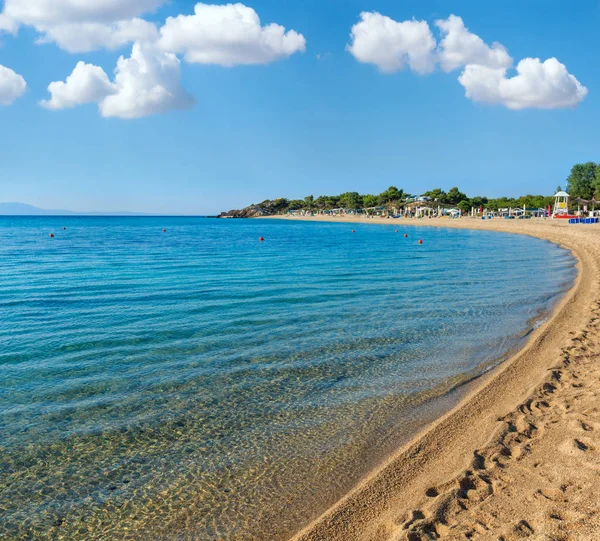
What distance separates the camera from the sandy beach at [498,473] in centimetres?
404

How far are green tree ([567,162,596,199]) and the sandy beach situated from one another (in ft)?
296

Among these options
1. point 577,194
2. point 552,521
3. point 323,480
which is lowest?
point 323,480

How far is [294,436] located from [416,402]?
2103 mm

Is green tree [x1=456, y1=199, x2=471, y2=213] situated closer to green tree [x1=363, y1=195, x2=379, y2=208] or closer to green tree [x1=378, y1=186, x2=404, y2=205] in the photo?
green tree [x1=378, y1=186, x2=404, y2=205]

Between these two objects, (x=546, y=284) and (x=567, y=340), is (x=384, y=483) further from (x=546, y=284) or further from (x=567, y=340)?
(x=546, y=284)

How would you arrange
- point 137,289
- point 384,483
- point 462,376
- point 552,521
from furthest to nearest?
point 137,289 < point 462,376 < point 384,483 < point 552,521

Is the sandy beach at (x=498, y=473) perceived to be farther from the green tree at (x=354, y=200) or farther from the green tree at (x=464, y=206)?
the green tree at (x=354, y=200)

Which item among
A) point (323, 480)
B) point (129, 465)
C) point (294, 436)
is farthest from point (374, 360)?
point (129, 465)

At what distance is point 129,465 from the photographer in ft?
17.7

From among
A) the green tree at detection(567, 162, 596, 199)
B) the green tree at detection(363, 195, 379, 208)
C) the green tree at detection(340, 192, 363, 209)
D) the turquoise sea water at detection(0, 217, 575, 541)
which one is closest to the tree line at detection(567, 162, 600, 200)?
the green tree at detection(567, 162, 596, 199)

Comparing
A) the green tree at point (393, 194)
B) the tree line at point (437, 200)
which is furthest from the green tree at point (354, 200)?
the green tree at point (393, 194)

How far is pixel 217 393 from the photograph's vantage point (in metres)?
7.36

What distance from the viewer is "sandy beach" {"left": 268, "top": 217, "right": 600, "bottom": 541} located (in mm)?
4035

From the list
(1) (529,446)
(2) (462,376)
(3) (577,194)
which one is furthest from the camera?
(3) (577,194)
